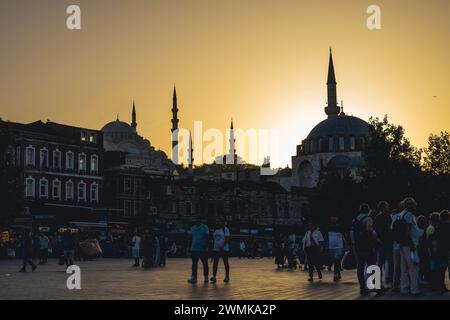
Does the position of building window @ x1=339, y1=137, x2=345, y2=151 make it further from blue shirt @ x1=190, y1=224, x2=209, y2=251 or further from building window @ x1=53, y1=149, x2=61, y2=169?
blue shirt @ x1=190, y1=224, x2=209, y2=251

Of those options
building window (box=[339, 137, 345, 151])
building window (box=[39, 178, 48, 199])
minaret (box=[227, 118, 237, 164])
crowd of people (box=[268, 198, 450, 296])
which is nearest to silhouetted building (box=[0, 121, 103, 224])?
building window (box=[39, 178, 48, 199])

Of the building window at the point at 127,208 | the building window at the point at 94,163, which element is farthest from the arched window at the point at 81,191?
the building window at the point at 127,208

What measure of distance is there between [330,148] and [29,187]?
72702mm

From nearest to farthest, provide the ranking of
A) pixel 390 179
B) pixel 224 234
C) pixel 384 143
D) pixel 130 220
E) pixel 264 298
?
pixel 264 298
pixel 224 234
pixel 390 179
pixel 384 143
pixel 130 220

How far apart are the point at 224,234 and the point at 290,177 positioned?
5044 inches

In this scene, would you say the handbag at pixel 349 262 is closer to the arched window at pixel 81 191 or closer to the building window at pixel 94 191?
the arched window at pixel 81 191

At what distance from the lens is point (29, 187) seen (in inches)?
3083

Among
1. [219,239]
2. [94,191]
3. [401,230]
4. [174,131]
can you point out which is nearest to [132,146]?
[174,131]

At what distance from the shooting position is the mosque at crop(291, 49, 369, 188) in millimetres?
136000

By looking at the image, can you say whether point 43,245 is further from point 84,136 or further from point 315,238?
point 84,136

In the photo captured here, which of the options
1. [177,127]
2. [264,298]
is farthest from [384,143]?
[177,127]

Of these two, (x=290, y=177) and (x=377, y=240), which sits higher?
(x=290, y=177)
